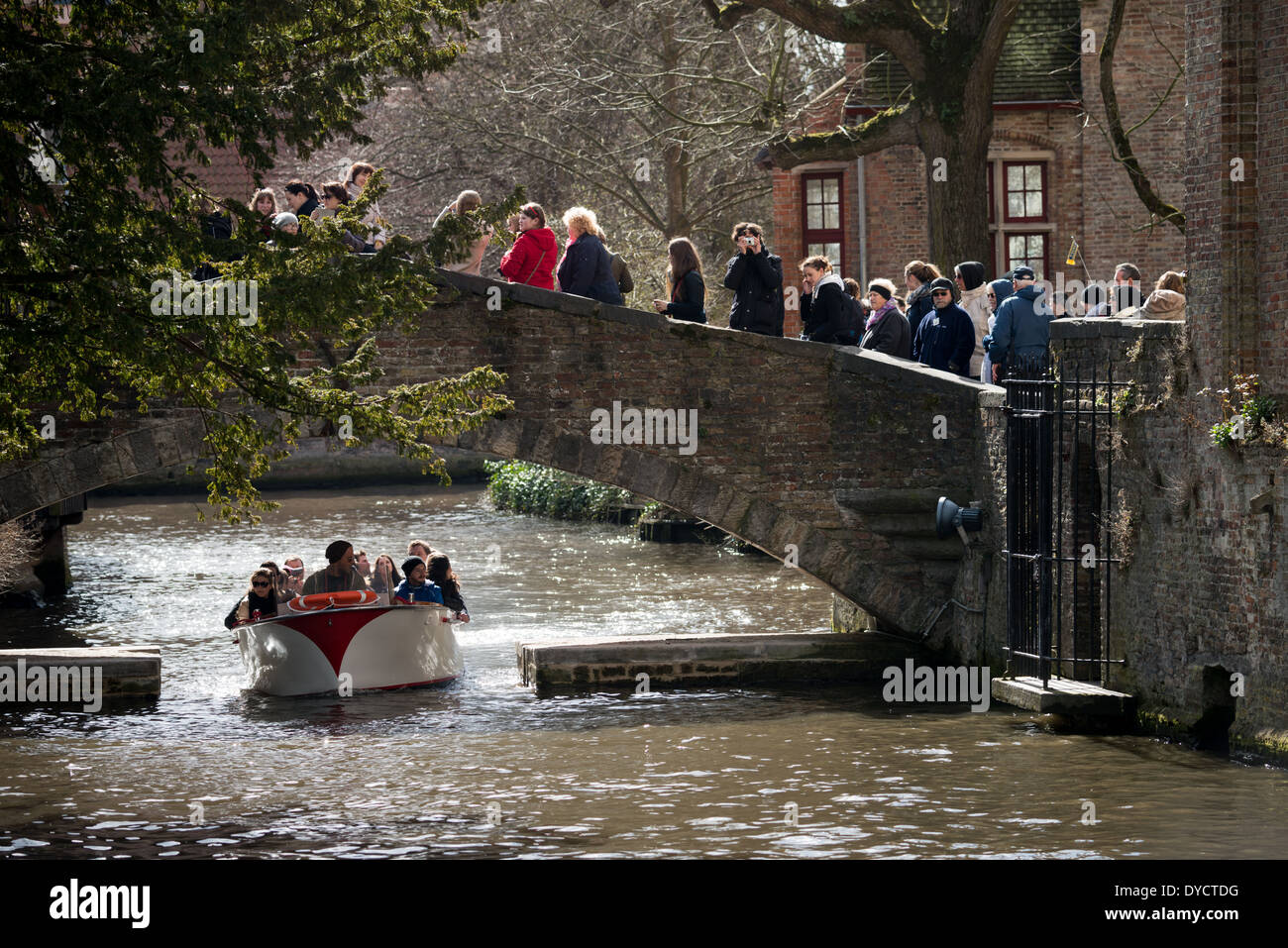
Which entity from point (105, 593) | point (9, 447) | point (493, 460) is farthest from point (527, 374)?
point (493, 460)

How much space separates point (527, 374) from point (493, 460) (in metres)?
21.1

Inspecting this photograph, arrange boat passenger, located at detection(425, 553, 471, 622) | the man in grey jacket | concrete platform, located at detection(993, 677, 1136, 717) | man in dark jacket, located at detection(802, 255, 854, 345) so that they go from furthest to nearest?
1. boat passenger, located at detection(425, 553, 471, 622)
2. man in dark jacket, located at detection(802, 255, 854, 345)
3. the man in grey jacket
4. concrete platform, located at detection(993, 677, 1136, 717)

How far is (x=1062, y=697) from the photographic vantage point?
11.4m

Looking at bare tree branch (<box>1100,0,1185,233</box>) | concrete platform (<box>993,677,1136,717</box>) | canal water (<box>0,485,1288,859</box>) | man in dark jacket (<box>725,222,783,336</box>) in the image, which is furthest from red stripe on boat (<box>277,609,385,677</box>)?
bare tree branch (<box>1100,0,1185,233</box>)

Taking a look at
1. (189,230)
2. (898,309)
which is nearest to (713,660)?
(898,309)

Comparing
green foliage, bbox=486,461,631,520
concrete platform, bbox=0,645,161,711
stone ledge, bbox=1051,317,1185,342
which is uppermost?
stone ledge, bbox=1051,317,1185,342

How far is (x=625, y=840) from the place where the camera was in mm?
9789

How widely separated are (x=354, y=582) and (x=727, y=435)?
3273 millimetres

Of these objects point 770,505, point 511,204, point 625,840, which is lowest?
point 625,840

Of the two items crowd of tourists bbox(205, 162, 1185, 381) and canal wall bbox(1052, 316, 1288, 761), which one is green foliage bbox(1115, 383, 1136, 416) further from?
crowd of tourists bbox(205, 162, 1185, 381)

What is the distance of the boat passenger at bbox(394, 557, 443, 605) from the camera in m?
15.3

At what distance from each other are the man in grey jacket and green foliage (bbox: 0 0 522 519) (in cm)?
378
